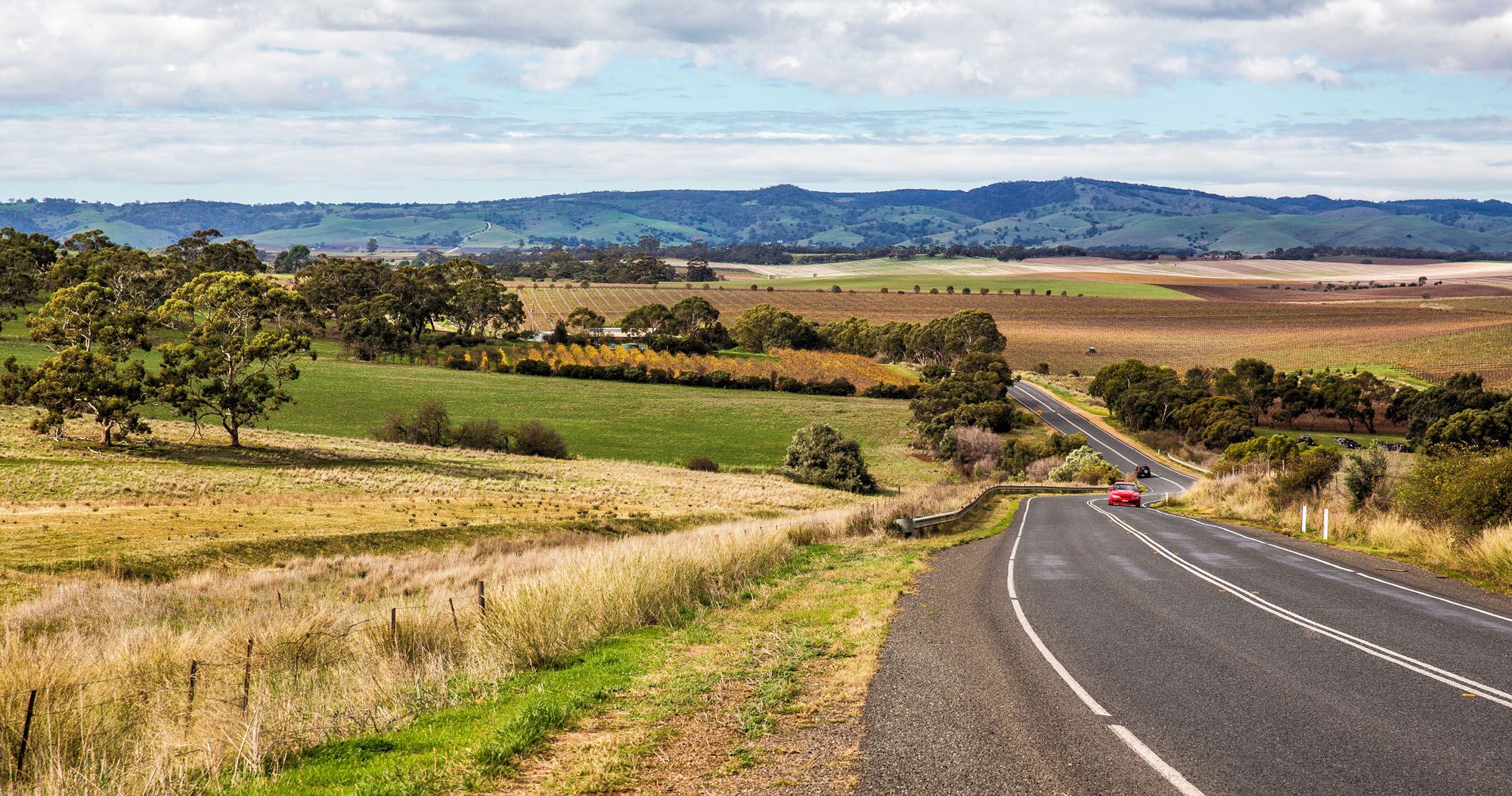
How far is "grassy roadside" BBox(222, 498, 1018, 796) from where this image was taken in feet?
25.7

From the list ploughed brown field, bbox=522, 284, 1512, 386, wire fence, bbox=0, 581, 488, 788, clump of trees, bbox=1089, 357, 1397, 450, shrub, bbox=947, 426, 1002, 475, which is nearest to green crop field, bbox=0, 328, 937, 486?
shrub, bbox=947, 426, 1002, 475

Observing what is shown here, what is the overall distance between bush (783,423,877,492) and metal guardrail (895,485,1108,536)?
394 inches

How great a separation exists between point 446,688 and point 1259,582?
1321cm

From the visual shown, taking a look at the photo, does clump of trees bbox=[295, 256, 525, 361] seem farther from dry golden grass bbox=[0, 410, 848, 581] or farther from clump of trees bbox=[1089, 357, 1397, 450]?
clump of trees bbox=[1089, 357, 1397, 450]

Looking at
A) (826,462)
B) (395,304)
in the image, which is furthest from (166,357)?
(395,304)

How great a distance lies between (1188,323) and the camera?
15475 centimetres

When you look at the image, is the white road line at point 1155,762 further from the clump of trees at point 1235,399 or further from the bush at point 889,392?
the bush at point 889,392

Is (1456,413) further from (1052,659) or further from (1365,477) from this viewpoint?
(1052,659)

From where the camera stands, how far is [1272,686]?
9.77 meters

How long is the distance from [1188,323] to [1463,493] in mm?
146174

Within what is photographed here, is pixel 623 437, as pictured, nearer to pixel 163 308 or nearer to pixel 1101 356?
pixel 163 308

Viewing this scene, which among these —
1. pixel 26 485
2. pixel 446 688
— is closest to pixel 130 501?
pixel 26 485

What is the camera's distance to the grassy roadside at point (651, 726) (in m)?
7.84

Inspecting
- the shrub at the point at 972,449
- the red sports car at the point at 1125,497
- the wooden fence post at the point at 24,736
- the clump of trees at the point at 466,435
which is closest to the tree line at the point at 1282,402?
the shrub at the point at 972,449
